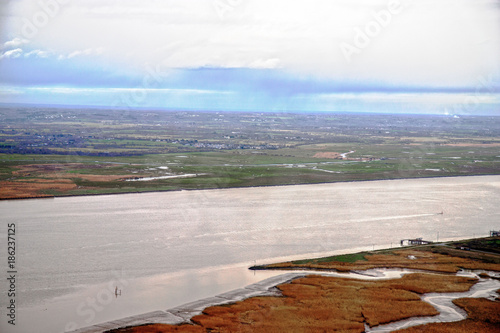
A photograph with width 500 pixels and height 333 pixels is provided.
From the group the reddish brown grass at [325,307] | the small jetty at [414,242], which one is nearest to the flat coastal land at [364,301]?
the reddish brown grass at [325,307]

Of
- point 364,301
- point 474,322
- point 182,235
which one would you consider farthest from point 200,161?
point 474,322

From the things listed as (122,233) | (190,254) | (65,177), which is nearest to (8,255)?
(122,233)

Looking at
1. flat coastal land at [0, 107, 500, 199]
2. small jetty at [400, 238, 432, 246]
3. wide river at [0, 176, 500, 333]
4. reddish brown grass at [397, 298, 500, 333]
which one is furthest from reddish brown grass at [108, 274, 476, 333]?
flat coastal land at [0, 107, 500, 199]

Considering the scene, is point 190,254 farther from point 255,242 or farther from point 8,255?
point 8,255

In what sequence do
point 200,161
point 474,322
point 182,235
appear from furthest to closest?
1. point 200,161
2. point 182,235
3. point 474,322

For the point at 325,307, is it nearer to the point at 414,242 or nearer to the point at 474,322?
the point at 474,322
